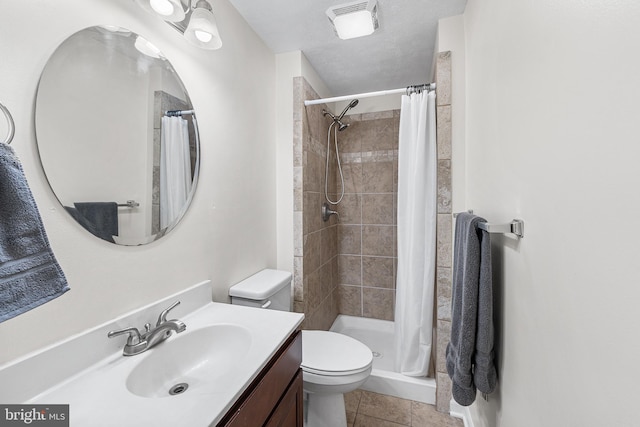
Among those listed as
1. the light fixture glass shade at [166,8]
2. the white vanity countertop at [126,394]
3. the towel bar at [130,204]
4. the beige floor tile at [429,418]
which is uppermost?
the light fixture glass shade at [166,8]

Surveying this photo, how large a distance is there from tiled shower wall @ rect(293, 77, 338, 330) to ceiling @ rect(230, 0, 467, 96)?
248mm

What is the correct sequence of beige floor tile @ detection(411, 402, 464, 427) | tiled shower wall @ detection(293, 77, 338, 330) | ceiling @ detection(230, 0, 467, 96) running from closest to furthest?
ceiling @ detection(230, 0, 467, 96) < beige floor tile @ detection(411, 402, 464, 427) < tiled shower wall @ detection(293, 77, 338, 330)

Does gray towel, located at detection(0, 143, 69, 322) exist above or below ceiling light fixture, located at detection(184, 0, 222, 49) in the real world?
below

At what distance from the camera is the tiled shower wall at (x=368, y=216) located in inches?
103

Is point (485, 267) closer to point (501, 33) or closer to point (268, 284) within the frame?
point (501, 33)

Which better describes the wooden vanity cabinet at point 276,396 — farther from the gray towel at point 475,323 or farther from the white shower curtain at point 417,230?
the white shower curtain at point 417,230

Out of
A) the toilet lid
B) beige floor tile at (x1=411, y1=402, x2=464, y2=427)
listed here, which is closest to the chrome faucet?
the toilet lid

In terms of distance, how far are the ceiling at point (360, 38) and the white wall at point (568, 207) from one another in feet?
2.14

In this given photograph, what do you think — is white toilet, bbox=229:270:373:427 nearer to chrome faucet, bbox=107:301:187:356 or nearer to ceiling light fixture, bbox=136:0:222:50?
chrome faucet, bbox=107:301:187:356

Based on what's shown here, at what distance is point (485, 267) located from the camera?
917 millimetres

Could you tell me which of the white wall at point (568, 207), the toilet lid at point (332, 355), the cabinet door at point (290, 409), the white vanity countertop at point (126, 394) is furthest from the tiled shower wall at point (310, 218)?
the white wall at point (568, 207)

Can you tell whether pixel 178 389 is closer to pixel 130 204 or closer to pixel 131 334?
pixel 131 334

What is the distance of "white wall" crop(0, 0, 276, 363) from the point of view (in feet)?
2.23

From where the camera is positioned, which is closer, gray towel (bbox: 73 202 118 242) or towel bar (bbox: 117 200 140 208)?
gray towel (bbox: 73 202 118 242)
